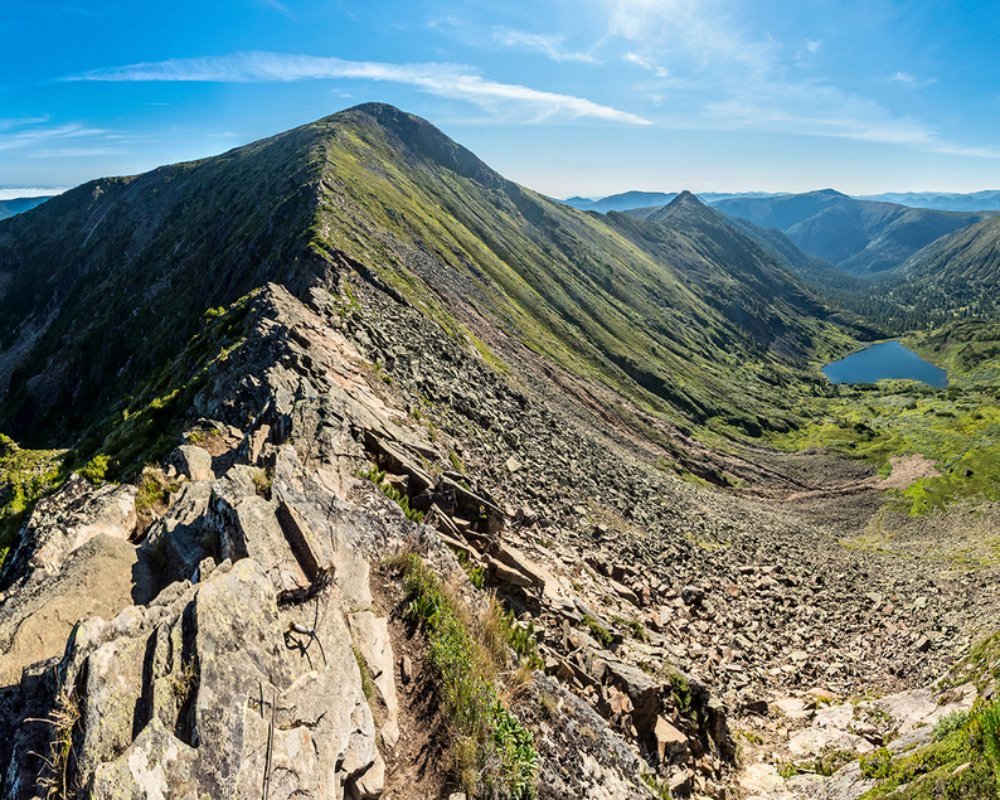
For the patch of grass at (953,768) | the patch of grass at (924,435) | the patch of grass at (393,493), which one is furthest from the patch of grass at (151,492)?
the patch of grass at (924,435)

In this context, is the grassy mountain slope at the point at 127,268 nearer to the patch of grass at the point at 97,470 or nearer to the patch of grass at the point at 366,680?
the patch of grass at the point at 97,470

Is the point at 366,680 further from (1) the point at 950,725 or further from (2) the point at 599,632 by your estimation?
(1) the point at 950,725

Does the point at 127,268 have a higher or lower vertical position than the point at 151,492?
higher

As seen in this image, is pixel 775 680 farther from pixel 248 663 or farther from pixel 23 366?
pixel 23 366

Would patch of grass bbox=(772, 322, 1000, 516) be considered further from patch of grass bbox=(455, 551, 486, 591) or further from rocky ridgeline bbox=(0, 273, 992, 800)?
patch of grass bbox=(455, 551, 486, 591)

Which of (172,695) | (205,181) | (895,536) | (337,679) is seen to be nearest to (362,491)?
(337,679)

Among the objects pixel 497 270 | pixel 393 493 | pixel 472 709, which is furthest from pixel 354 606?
pixel 497 270

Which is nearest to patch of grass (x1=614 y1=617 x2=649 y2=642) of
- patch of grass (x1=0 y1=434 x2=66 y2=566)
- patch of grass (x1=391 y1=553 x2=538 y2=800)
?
patch of grass (x1=391 y1=553 x2=538 y2=800)

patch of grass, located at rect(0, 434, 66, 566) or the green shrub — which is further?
patch of grass, located at rect(0, 434, 66, 566)
